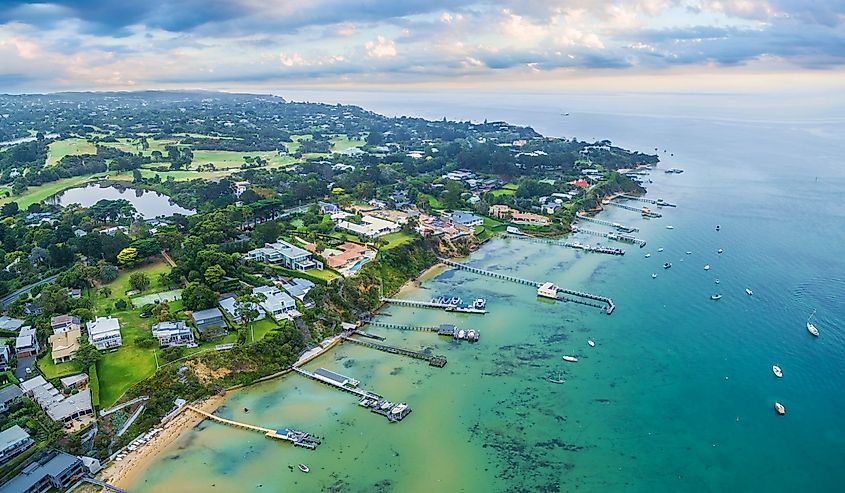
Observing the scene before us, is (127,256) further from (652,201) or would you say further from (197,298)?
(652,201)

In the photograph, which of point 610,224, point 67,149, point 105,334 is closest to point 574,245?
point 610,224

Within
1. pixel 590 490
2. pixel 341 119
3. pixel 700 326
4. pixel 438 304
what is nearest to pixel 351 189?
pixel 438 304

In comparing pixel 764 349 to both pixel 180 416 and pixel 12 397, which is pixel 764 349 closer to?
pixel 180 416

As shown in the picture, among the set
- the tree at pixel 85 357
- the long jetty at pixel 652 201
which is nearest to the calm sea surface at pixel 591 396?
the tree at pixel 85 357

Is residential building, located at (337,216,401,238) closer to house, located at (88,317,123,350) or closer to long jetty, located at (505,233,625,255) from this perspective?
long jetty, located at (505,233,625,255)

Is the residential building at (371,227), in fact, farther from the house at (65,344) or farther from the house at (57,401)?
the house at (57,401)

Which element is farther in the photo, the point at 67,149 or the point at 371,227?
the point at 67,149
